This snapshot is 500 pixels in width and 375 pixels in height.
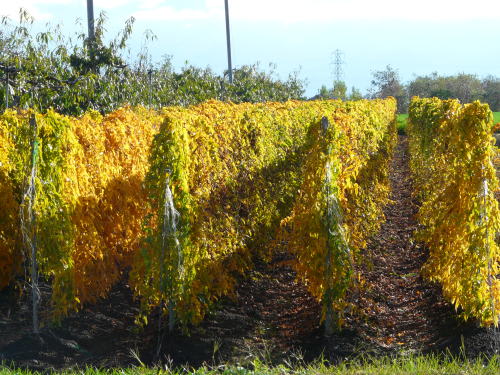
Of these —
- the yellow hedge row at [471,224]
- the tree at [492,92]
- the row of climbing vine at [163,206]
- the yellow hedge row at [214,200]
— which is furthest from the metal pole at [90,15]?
the tree at [492,92]

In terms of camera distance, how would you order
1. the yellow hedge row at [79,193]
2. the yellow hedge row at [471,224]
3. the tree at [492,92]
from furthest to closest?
1. the tree at [492,92]
2. the yellow hedge row at [471,224]
3. the yellow hedge row at [79,193]

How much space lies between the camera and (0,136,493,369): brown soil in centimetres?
594

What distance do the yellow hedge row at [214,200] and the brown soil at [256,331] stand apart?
0.34m

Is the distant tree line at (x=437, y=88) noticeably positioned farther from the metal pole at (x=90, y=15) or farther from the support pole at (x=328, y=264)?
the support pole at (x=328, y=264)

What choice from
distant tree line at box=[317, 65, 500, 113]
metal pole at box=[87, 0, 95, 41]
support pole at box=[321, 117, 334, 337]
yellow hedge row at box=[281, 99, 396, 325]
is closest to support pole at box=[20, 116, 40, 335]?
yellow hedge row at box=[281, 99, 396, 325]

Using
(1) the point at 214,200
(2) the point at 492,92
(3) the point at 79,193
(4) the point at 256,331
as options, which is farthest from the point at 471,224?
(2) the point at 492,92

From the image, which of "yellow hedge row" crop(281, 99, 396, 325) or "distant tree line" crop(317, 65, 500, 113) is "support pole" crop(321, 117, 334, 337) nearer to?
"yellow hedge row" crop(281, 99, 396, 325)

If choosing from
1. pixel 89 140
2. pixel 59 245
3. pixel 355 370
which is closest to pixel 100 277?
pixel 59 245

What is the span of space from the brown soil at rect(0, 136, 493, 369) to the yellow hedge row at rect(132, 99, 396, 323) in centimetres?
34

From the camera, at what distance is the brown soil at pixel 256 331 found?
19.5ft

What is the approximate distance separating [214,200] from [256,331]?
57.7 inches

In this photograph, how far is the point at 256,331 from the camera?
22.0 feet

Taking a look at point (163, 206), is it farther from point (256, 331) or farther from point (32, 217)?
point (256, 331)

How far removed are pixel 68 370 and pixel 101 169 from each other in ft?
7.66
